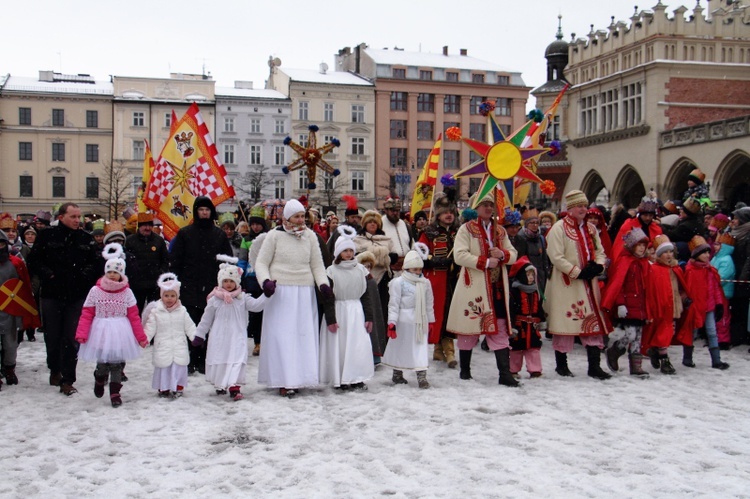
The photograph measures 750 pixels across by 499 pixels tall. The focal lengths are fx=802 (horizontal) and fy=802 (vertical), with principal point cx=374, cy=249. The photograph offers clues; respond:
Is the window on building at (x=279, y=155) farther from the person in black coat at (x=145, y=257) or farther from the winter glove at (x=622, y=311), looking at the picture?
the winter glove at (x=622, y=311)

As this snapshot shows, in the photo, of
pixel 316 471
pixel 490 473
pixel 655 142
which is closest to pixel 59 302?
pixel 316 471

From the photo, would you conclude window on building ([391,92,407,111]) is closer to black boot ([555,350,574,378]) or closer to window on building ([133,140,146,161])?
window on building ([133,140,146,161])

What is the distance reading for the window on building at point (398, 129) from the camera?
65812mm

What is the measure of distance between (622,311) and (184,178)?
6.90 meters

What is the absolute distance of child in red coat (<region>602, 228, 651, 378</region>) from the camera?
9.02 m

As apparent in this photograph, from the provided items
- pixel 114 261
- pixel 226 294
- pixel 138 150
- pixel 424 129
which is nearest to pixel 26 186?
pixel 138 150

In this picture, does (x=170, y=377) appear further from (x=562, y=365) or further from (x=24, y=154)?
(x=24, y=154)

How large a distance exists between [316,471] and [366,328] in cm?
302

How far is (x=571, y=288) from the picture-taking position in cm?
897

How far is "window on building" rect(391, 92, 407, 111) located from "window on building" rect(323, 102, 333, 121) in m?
5.40

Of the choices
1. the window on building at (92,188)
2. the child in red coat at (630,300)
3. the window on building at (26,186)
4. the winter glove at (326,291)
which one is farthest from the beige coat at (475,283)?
the window on building at (26,186)

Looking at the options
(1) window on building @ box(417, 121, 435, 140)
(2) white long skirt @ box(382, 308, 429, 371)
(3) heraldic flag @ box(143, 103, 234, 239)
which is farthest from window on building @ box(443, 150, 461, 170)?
(2) white long skirt @ box(382, 308, 429, 371)

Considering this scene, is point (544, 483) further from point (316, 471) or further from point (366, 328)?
point (366, 328)

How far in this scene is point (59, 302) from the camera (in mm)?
8344
